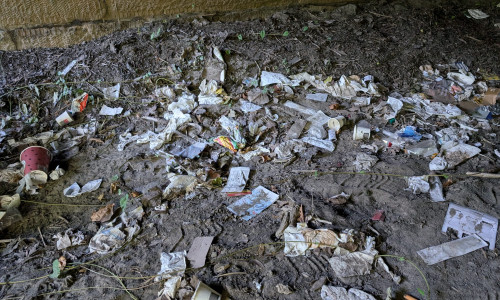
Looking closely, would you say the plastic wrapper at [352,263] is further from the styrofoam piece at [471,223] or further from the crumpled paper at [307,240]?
the styrofoam piece at [471,223]

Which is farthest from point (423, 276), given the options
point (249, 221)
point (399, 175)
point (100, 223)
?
point (100, 223)

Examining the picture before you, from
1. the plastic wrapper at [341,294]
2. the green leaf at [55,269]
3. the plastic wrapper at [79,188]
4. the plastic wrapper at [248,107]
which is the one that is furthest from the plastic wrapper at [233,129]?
the green leaf at [55,269]

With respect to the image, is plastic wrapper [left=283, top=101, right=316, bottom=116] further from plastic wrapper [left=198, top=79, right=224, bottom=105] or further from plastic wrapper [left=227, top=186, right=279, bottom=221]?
plastic wrapper [left=227, top=186, right=279, bottom=221]

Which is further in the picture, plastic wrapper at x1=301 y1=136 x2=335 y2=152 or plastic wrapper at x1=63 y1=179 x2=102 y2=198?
plastic wrapper at x1=301 y1=136 x2=335 y2=152

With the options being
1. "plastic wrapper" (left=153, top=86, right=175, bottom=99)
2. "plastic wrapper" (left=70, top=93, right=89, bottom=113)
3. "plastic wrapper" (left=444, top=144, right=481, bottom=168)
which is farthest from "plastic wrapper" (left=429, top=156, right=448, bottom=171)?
"plastic wrapper" (left=70, top=93, right=89, bottom=113)

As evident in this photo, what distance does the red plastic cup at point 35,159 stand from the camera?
125 inches

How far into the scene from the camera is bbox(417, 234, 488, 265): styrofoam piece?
7.78 feet

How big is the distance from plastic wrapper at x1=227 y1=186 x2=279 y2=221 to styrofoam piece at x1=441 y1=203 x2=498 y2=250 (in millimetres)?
1372

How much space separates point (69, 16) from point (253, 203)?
11.7ft

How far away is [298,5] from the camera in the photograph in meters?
5.37

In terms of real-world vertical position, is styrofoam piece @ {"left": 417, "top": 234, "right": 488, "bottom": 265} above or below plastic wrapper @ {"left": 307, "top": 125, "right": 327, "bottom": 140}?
below

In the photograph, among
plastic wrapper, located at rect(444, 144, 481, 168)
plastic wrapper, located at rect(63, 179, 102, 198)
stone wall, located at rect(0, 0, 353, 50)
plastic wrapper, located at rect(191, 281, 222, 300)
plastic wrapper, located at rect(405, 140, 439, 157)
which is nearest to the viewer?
plastic wrapper, located at rect(191, 281, 222, 300)

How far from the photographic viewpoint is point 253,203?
9.57 ft

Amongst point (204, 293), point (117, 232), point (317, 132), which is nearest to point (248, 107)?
point (317, 132)
